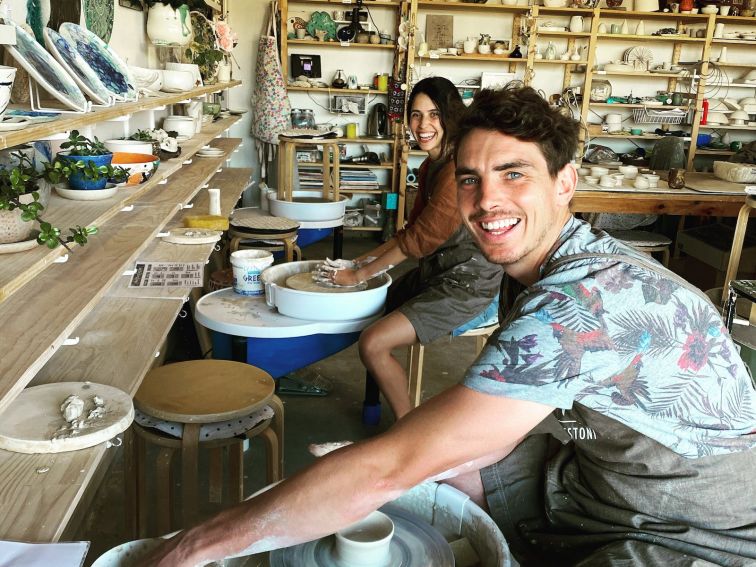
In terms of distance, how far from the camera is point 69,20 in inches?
96.3

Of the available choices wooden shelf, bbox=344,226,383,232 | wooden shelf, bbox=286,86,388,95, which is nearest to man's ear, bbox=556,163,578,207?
wooden shelf, bbox=344,226,383,232

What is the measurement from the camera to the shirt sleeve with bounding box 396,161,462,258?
2779 millimetres

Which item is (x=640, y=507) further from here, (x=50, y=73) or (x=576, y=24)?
(x=576, y=24)

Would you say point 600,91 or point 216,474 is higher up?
point 600,91

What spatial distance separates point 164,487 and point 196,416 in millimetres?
225

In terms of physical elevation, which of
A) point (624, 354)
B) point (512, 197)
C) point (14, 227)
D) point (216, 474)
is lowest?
point (216, 474)

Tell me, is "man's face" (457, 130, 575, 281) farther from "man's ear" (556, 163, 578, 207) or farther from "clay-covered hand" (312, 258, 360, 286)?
"clay-covered hand" (312, 258, 360, 286)

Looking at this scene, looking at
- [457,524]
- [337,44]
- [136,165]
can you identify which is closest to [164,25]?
[136,165]

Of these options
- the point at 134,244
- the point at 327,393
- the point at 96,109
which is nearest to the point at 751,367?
the point at 327,393

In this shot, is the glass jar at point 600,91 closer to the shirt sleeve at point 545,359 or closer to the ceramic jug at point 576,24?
the ceramic jug at point 576,24

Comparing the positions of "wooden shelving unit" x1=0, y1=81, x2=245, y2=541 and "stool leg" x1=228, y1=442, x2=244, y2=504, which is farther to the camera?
"stool leg" x1=228, y1=442, x2=244, y2=504

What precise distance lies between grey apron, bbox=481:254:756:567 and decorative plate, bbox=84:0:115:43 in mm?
2175

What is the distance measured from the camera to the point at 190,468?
2.02 metres

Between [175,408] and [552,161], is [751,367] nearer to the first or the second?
[552,161]
